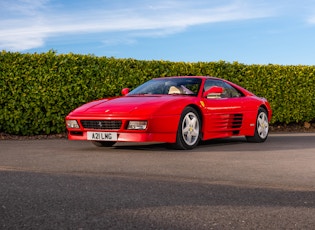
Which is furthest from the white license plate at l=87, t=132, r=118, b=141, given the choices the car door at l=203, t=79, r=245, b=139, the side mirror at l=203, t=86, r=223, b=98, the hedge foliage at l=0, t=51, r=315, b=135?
the hedge foliage at l=0, t=51, r=315, b=135

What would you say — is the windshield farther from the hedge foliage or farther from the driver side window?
the hedge foliage

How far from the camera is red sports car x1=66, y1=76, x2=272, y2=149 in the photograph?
29.9 feet

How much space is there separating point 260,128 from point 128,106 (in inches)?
145

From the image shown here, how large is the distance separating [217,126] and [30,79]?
17.9 ft

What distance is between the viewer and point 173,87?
10.5 m

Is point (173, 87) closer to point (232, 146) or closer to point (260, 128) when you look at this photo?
point (232, 146)

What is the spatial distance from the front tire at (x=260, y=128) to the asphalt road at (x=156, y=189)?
185 cm

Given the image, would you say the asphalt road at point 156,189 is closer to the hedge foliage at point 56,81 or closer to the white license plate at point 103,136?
the white license plate at point 103,136

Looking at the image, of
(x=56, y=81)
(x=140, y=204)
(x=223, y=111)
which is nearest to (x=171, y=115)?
(x=223, y=111)

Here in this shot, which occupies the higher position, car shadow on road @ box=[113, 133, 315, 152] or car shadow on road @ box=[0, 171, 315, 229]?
car shadow on road @ box=[0, 171, 315, 229]

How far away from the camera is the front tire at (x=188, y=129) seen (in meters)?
9.55

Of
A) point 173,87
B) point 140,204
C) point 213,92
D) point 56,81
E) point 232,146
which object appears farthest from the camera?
point 56,81

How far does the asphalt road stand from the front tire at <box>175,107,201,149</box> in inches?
10.9

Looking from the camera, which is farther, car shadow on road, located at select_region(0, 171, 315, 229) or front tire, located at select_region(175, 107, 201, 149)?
front tire, located at select_region(175, 107, 201, 149)
